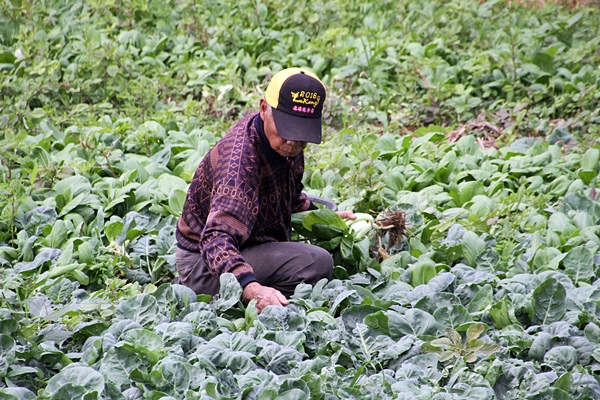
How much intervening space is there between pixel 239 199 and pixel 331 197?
5.51 ft

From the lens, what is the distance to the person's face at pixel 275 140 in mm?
3637

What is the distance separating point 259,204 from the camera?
3.83 meters

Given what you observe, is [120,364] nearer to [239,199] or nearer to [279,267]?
[239,199]

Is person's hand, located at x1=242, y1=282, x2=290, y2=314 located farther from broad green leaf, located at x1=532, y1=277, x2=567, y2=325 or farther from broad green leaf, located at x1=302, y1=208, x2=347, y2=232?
broad green leaf, located at x1=532, y1=277, x2=567, y2=325

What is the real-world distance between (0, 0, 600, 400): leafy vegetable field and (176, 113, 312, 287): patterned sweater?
0.70 feet

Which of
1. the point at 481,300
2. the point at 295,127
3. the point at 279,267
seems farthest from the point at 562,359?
the point at 295,127

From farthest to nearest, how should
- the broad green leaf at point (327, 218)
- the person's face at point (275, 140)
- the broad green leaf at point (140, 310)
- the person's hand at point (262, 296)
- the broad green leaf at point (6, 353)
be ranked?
the broad green leaf at point (327, 218) < the person's face at point (275, 140) < the person's hand at point (262, 296) < the broad green leaf at point (140, 310) < the broad green leaf at point (6, 353)

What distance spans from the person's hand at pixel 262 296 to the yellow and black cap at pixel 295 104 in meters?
0.70

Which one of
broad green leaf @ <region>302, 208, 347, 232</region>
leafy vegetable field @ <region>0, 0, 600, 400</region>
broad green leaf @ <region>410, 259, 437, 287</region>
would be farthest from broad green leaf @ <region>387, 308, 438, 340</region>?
broad green leaf @ <region>302, 208, 347, 232</region>

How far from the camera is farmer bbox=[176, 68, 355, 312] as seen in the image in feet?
11.5

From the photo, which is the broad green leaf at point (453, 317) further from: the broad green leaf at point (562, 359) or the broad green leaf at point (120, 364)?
the broad green leaf at point (120, 364)

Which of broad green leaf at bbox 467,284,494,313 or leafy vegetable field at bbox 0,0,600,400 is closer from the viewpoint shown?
leafy vegetable field at bbox 0,0,600,400

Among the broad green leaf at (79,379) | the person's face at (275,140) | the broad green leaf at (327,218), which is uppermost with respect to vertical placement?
the person's face at (275,140)

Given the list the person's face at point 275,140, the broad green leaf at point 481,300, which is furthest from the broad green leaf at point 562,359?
the person's face at point 275,140
